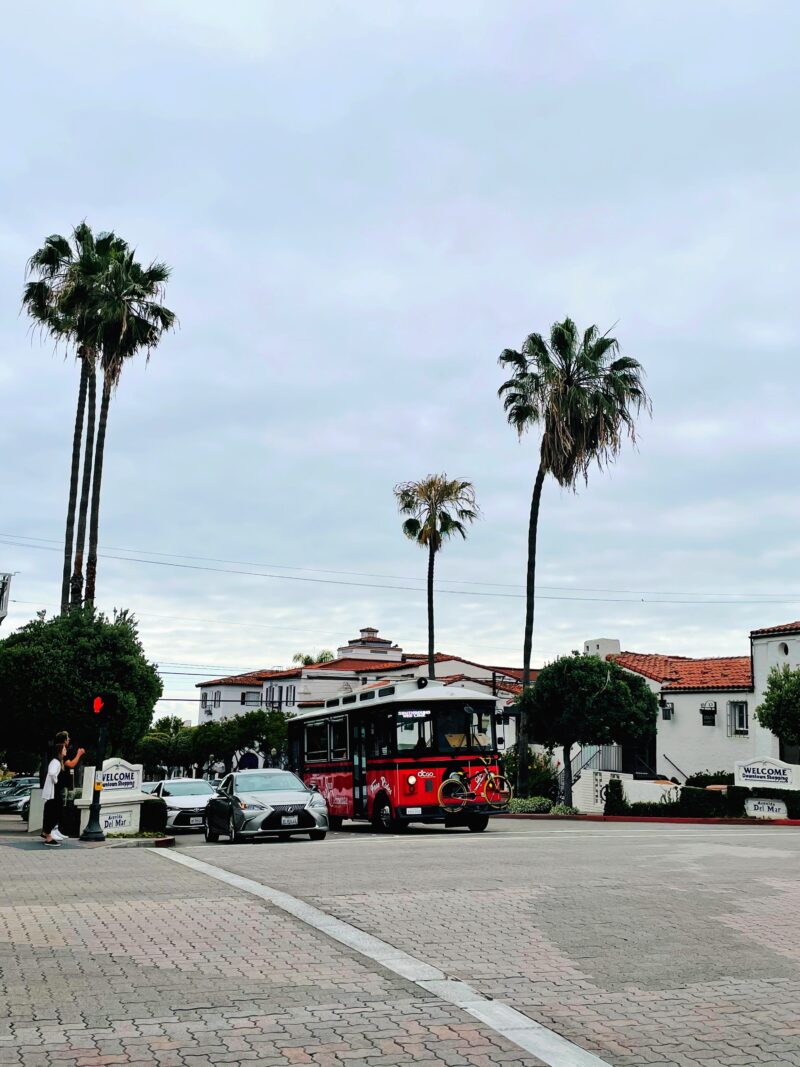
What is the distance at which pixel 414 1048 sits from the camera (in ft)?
19.4

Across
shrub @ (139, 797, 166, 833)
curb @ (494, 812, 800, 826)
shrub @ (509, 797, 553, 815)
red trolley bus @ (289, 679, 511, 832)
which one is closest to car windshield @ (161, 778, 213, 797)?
shrub @ (139, 797, 166, 833)

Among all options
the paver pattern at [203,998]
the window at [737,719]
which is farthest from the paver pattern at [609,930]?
the window at [737,719]

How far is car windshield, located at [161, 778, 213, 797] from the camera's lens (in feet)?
103

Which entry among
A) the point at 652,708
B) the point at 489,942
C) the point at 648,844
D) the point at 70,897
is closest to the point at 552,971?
the point at 489,942

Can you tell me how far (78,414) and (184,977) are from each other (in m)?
32.0

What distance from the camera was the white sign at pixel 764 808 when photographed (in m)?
30.0

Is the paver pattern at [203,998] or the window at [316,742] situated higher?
the window at [316,742]

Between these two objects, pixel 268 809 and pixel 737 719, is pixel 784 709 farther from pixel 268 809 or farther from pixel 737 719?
pixel 268 809

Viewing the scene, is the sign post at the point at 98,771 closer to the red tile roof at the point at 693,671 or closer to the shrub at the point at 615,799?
the shrub at the point at 615,799

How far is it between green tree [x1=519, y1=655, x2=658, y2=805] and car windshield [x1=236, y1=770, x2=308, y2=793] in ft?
51.9

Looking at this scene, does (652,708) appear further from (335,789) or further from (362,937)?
(362,937)

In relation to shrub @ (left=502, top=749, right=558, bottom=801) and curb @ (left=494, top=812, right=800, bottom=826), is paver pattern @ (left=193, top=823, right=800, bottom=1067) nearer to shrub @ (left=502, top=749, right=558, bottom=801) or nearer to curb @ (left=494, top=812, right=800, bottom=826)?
curb @ (left=494, top=812, right=800, bottom=826)

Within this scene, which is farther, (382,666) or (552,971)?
(382,666)

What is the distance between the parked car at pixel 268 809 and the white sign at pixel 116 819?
2.26 m
